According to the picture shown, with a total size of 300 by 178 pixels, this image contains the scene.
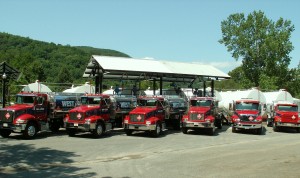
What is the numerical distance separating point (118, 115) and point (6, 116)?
874 centimetres

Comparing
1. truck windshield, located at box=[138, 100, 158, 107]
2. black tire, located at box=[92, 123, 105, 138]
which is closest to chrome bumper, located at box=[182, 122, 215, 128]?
truck windshield, located at box=[138, 100, 158, 107]

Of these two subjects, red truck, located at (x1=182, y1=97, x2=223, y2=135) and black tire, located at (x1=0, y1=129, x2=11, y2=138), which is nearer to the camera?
Answer: black tire, located at (x1=0, y1=129, x2=11, y2=138)

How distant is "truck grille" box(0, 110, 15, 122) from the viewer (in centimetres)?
1923

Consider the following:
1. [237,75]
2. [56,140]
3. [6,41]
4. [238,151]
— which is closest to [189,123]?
[238,151]

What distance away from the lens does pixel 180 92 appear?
3212 cm

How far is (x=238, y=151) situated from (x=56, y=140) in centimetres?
969

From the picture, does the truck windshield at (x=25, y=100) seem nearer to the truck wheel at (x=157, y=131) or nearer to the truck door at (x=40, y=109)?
the truck door at (x=40, y=109)

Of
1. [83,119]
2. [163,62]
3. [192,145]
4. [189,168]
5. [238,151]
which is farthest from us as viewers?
[163,62]

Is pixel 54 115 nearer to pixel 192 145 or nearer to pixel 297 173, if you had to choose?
pixel 192 145

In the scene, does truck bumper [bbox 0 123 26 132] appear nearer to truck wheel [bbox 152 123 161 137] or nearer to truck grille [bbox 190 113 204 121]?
truck wheel [bbox 152 123 161 137]

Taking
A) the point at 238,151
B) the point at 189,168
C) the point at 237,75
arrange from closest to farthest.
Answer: the point at 189,168
the point at 238,151
the point at 237,75

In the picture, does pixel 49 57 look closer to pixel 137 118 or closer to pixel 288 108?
pixel 288 108

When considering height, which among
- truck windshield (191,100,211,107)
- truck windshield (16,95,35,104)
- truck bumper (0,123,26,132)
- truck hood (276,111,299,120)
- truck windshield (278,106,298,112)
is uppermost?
truck windshield (16,95,35,104)

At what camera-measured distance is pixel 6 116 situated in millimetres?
19328
